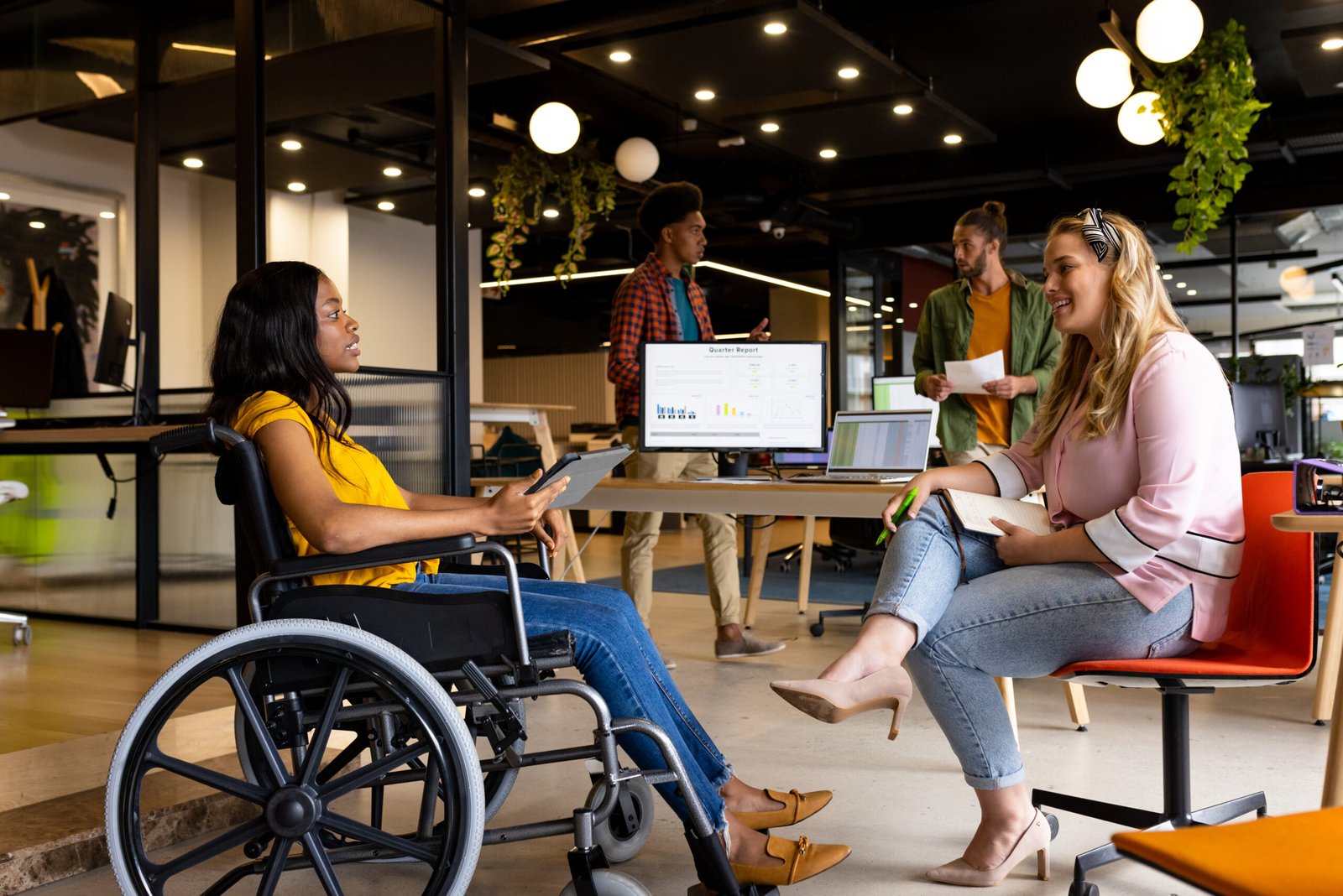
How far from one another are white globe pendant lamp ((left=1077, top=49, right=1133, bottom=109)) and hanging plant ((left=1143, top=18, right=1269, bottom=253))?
0.40 metres

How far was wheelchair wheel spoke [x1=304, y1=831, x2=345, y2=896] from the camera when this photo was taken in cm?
164

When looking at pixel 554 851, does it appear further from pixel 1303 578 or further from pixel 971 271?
pixel 971 271

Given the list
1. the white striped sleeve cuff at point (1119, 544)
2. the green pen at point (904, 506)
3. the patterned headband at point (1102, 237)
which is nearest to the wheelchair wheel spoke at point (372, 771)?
the green pen at point (904, 506)

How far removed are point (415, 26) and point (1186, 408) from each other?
3.20 meters

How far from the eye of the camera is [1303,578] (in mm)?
1874

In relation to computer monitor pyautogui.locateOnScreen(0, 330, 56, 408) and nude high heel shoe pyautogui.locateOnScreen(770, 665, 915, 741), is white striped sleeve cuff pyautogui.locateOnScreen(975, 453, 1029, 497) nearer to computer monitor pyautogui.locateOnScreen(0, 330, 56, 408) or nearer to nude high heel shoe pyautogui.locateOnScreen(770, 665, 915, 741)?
nude high heel shoe pyautogui.locateOnScreen(770, 665, 915, 741)

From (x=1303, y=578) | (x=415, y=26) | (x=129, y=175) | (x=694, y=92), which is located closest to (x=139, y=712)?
(x=1303, y=578)

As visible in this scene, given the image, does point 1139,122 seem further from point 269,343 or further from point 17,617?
point 17,617

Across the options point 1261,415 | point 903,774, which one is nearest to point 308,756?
point 903,774

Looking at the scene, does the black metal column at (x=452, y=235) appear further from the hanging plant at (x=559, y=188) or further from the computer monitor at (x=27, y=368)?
the hanging plant at (x=559, y=188)

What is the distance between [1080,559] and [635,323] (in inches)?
91.0

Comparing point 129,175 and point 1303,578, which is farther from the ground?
point 129,175

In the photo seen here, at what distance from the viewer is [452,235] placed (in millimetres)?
3936

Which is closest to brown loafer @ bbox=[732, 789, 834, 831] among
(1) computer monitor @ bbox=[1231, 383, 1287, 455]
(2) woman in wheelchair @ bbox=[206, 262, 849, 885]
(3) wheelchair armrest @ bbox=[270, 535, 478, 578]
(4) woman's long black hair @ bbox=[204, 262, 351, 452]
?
(2) woman in wheelchair @ bbox=[206, 262, 849, 885]
